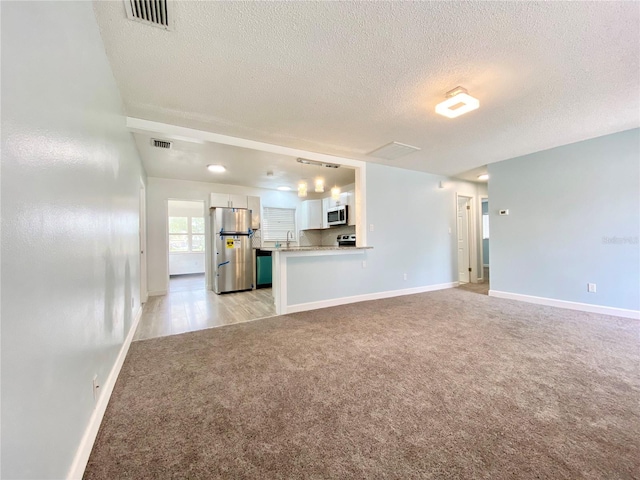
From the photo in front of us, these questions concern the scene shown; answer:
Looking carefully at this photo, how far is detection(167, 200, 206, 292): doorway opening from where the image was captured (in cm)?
775

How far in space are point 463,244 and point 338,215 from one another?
3.10 meters

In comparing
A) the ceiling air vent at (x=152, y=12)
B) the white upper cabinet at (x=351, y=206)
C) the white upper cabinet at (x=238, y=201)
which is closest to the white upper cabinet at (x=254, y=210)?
the white upper cabinet at (x=238, y=201)

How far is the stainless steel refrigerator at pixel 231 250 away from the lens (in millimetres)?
5238

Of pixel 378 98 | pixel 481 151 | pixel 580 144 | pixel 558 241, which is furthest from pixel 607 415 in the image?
pixel 580 144

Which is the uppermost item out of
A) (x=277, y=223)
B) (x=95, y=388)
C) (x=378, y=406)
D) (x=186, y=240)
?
(x=277, y=223)

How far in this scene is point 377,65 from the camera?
1.91m

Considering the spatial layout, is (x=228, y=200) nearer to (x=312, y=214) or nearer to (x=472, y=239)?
(x=312, y=214)

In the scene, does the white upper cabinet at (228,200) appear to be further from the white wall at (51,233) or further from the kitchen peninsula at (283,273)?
the white wall at (51,233)

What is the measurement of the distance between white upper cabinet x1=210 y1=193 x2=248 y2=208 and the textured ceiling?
2.61m

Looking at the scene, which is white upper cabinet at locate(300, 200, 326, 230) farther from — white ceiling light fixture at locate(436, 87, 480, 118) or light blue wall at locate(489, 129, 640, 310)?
white ceiling light fixture at locate(436, 87, 480, 118)

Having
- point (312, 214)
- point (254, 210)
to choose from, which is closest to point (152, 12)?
point (254, 210)

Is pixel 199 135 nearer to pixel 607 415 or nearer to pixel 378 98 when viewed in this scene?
pixel 378 98

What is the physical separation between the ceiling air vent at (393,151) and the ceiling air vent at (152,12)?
275 cm

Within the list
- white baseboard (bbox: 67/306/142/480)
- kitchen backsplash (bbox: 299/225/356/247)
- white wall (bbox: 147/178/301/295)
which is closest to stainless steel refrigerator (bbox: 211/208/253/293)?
white wall (bbox: 147/178/301/295)
